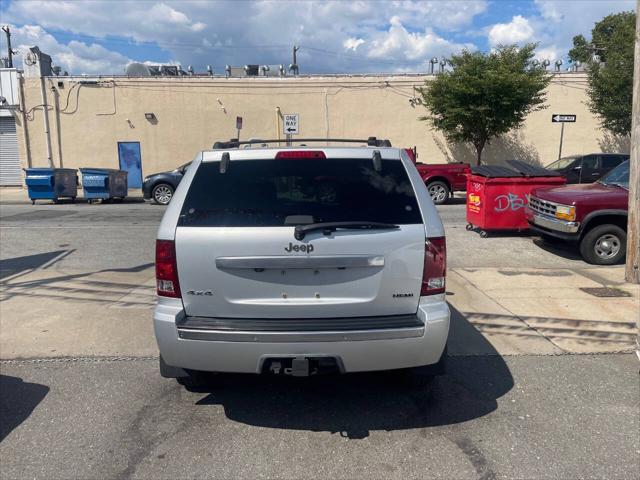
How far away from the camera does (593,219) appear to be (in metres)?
8.30

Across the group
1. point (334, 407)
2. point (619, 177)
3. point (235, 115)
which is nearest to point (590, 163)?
point (619, 177)

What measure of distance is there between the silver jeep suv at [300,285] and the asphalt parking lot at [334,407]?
53 cm

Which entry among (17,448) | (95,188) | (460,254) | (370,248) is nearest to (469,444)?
(370,248)

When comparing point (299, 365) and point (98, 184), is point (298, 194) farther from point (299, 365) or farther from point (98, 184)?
point (98, 184)

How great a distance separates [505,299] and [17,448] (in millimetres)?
5358

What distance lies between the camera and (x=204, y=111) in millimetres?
24000

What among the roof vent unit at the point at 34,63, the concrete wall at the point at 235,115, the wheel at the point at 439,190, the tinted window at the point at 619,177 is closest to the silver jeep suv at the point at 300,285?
the tinted window at the point at 619,177

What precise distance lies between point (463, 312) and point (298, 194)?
333 centimetres

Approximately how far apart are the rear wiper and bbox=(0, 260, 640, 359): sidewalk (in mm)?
2046

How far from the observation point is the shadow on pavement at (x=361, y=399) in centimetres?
355

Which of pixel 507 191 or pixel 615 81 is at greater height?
pixel 615 81

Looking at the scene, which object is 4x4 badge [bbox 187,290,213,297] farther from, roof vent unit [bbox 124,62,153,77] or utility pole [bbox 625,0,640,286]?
roof vent unit [bbox 124,62,153,77]

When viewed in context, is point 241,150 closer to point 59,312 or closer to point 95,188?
point 59,312

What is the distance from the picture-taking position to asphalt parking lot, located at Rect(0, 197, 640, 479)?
3080 mm
